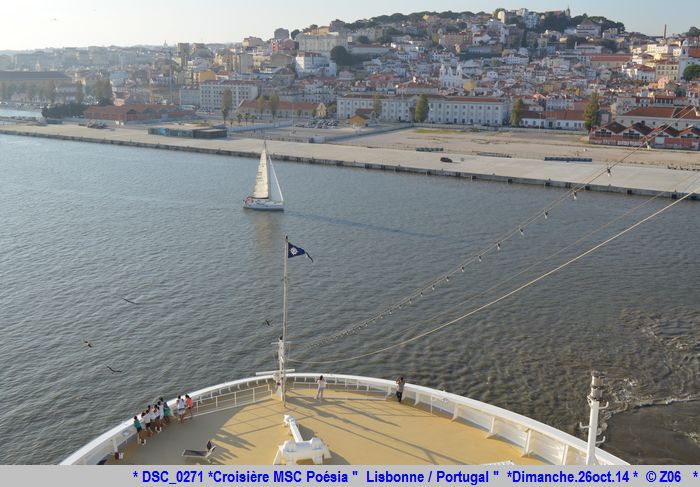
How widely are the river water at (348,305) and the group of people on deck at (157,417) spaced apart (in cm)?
387

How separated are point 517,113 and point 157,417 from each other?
195ft

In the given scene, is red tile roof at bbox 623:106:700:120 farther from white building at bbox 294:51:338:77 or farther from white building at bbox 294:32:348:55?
white building at bbox 294:32:348:55

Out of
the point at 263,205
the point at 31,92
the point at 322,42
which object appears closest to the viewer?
the point at 263,205

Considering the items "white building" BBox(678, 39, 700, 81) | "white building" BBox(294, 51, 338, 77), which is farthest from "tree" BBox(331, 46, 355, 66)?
"white building" BBox(678, 39, 700, 81)

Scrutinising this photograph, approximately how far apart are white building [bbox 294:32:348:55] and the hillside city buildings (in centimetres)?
27

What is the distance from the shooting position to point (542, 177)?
119 ft

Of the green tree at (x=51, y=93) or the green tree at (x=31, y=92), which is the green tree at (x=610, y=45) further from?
the green tree at (x=31, y=92)

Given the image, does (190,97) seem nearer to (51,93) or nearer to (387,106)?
(51,93)

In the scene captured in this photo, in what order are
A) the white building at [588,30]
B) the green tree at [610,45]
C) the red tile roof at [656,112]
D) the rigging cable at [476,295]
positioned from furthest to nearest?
the white building at [588,30]
the green tree at [610,45]
the red tile roof at [656,112]
the rigging cable at [476,295]

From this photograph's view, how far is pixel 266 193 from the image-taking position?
29109mm

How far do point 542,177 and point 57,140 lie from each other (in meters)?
38.5

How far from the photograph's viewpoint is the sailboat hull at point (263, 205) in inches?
1125

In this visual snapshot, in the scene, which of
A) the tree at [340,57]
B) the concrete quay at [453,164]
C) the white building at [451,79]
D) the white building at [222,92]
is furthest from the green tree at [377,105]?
the tree at [340,57]

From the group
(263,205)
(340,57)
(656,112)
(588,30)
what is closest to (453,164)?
(263,205)
